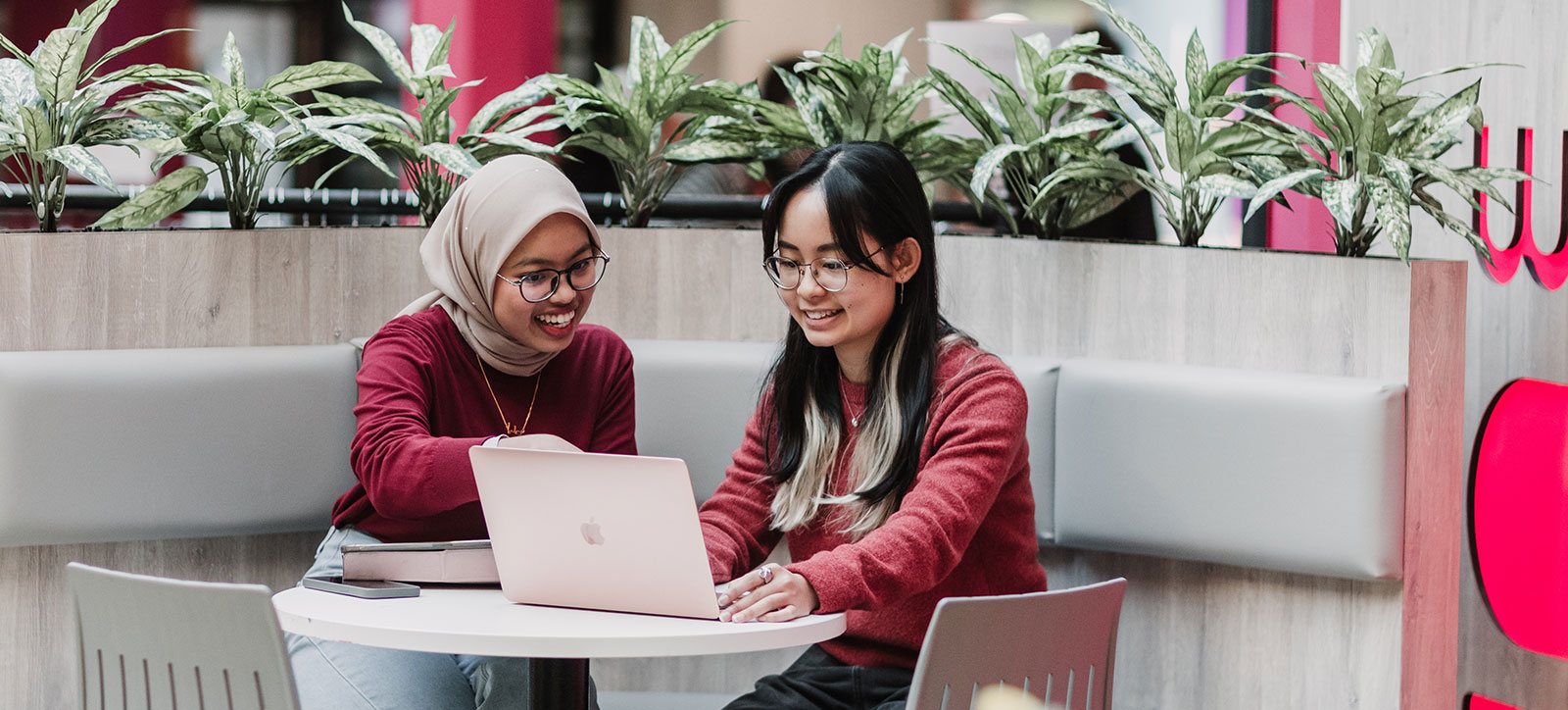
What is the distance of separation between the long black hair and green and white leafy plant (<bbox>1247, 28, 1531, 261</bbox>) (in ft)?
1.92

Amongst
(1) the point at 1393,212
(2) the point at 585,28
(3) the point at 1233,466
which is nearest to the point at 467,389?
(3) the point at 1233,466

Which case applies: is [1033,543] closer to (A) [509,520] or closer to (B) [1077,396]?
(B) [1077,396]

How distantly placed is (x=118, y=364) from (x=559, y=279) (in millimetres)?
803

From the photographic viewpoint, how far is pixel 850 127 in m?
2.69

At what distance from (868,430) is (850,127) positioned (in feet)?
2.81

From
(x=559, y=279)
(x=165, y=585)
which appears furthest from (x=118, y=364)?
(x=165, y=585)

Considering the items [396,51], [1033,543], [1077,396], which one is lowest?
[1033,543]

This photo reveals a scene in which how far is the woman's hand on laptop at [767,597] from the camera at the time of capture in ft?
5.24

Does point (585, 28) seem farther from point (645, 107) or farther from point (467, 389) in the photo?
point (467, 389)

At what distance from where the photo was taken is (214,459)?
7.90 ft

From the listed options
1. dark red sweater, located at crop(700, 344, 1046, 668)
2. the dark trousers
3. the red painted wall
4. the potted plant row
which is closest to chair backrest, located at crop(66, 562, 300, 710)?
dark red sweater, located at crop(700, 344, 1046, 668)

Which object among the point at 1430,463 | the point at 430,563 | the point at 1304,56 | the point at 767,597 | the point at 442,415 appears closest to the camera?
the point at 767,597

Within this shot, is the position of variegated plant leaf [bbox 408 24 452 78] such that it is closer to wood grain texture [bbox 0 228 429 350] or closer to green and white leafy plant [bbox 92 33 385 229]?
green and white leafy plant [bbox 92 33 385 229]

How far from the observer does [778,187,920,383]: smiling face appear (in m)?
2.00
